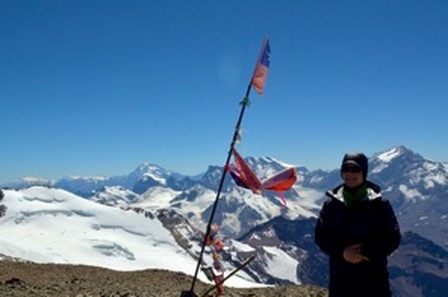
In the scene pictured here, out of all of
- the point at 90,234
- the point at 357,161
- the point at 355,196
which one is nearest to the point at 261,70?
the point at 357,161

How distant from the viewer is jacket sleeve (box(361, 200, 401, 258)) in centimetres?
769

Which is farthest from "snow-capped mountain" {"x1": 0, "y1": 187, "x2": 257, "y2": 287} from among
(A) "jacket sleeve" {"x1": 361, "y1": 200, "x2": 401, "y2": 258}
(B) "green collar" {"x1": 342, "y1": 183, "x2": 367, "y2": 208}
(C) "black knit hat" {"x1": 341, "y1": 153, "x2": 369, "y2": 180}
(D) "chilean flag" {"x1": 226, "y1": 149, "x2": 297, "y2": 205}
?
(A) "jacket sleeve" {"x1": 361, "y1": 200, "x2": 401, "y2": 258}

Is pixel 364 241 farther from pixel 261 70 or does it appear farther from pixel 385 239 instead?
pixel 261 70

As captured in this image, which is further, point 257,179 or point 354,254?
point 257,179

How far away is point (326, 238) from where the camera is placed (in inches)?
321

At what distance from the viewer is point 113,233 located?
152375mm

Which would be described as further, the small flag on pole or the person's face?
the small flag on pole

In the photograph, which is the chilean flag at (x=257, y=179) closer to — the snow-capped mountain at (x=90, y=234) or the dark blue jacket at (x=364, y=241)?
the dark blue jacket at (x=364, y=241)

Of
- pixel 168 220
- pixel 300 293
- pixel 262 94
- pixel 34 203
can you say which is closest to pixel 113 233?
pixel 34 203

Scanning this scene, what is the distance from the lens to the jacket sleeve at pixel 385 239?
769 cm

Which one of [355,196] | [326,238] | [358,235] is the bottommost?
[326,238]

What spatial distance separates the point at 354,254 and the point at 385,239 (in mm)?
491

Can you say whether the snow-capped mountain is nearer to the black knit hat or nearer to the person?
the person

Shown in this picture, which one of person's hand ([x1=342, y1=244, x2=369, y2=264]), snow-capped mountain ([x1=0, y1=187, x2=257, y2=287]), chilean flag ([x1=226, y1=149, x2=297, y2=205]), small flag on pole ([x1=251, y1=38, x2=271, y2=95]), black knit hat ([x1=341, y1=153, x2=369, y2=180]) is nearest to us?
person's hand ([x1=342, y1=244, x2=369, y2=264])
